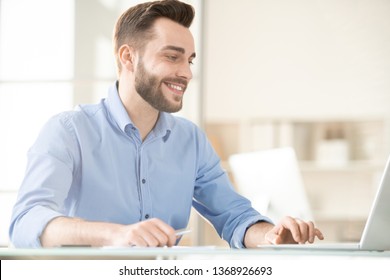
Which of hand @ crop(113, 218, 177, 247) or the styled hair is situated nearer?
hand @ crop(113, 218, 177, 247)

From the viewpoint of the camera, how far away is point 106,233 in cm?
111

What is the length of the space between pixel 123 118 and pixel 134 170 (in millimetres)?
175

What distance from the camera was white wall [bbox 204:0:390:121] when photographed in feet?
11.8

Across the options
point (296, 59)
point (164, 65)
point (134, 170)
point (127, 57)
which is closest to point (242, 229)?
point (134, 170)

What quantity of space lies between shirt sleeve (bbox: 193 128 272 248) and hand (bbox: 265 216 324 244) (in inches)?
8.4

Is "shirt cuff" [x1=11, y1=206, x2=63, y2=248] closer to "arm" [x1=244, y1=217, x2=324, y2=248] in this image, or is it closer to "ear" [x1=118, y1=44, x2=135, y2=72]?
"arm" [x1=244, y1=217, x2=324, y2=248]

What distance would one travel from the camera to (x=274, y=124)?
3807 millimetres

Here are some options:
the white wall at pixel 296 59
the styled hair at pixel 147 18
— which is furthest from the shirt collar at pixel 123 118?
the white wall at pixel 296 59

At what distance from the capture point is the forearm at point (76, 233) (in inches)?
43.7

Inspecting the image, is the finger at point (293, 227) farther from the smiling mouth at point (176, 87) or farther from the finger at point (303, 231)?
the smiling mouth at point (176, 87)

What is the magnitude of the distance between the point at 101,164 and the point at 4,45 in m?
1.28

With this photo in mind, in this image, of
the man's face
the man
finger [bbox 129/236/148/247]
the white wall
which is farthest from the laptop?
the white wall

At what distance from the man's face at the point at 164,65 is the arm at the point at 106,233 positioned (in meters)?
0.89

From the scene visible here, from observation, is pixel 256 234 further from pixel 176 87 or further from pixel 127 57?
pixel 127 57
